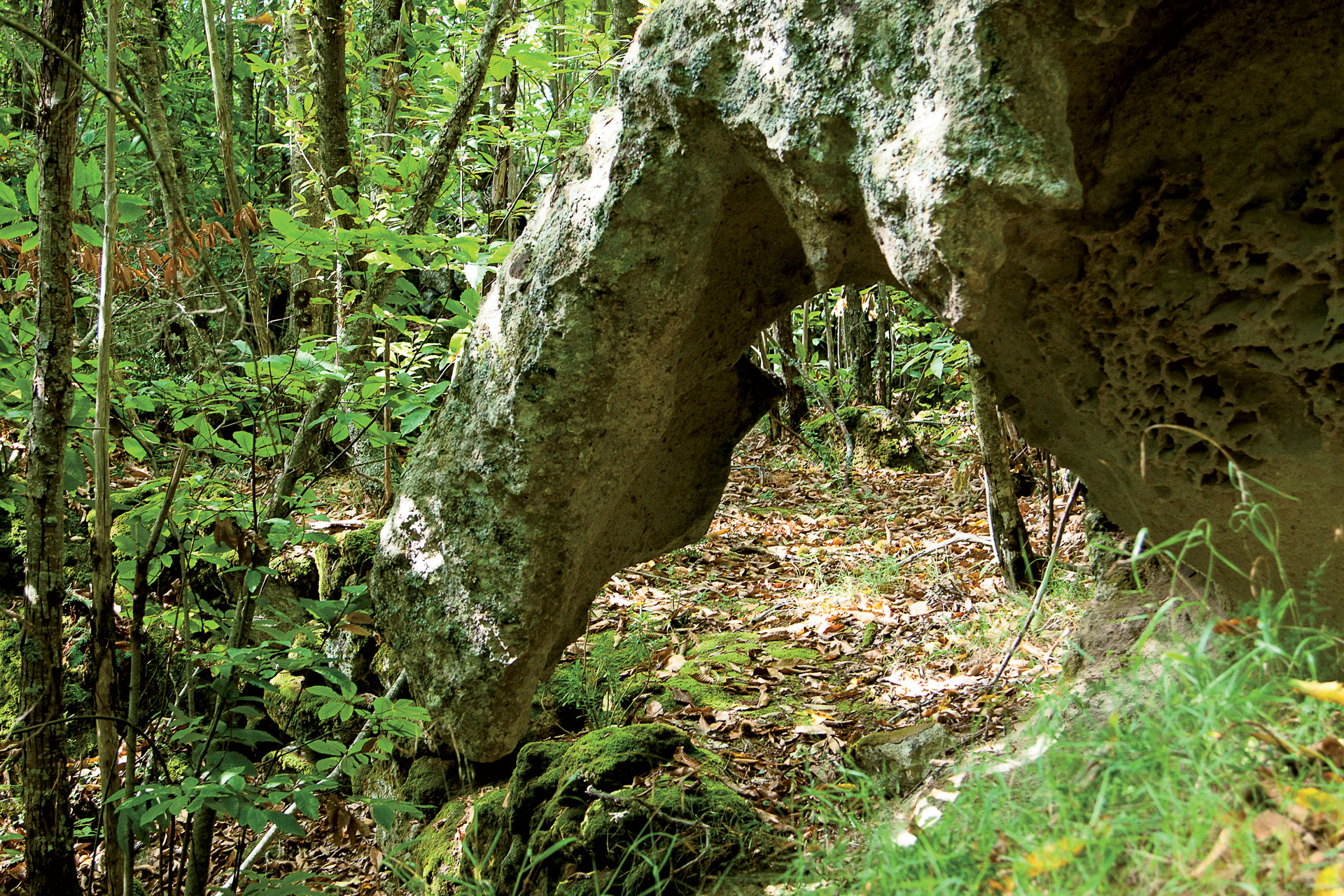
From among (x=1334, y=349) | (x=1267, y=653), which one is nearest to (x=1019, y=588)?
(x=1334, y=349)

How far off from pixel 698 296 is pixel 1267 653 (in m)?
A: 1.94

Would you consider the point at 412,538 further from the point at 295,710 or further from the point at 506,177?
the point at 506,177

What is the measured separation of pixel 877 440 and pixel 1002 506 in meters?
3.66

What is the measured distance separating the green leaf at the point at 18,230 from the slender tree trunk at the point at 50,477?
0.14 metres

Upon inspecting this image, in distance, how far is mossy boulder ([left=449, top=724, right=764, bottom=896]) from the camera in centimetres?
315

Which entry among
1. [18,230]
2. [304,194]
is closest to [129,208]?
[18,230]

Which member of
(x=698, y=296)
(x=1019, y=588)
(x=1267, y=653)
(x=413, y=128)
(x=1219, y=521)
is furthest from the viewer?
(x=413, y=128)

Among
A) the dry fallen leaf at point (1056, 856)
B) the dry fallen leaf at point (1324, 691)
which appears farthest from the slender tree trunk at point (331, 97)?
the dry fallen leaf at point (1324, 691)

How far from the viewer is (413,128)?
6672 mm

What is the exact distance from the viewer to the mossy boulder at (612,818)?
10.3 ft

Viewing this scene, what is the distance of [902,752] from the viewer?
3.50 m

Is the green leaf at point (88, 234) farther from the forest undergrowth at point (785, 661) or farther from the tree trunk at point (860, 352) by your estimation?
the tree trunk at point (860, 352)

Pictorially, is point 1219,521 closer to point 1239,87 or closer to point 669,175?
point 1239,87

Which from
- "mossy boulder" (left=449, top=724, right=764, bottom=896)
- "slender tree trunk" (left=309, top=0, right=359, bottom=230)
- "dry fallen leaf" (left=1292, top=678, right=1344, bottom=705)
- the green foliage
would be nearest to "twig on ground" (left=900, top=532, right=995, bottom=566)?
the green foliage
